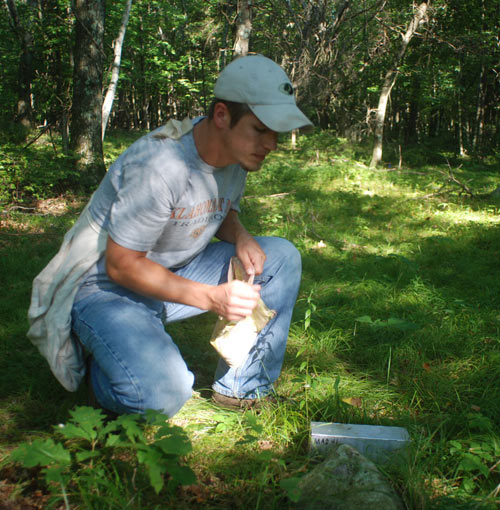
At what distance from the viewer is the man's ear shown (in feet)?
6.30

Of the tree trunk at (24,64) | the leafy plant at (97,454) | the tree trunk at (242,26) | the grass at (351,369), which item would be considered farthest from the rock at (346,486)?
the tree trunk at (24,64)

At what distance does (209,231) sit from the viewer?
223 cm

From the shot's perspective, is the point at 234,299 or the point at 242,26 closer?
the point at 234,299

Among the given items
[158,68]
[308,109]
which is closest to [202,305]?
[308,109]

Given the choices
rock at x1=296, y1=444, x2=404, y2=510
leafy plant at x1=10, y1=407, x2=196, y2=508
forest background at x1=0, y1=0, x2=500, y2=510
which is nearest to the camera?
leafy plant at x1=10, y1=407, x2=196, y2=508

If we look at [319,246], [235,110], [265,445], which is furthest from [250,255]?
[319,246]

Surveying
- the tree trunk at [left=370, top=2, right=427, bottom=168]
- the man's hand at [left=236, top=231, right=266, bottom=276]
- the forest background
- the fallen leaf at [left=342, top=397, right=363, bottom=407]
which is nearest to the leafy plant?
the forest background

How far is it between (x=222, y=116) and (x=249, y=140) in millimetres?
163

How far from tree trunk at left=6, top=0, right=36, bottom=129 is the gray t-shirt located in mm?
12507

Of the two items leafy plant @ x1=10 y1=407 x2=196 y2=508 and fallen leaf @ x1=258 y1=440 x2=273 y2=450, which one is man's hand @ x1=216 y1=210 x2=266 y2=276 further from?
leafy plant @ x1=10 y1=407 x2=196 y2=508

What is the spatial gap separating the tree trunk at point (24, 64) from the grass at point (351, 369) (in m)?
10.0

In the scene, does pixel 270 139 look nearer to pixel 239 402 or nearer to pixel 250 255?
pixel 250 255

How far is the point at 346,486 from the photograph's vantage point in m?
1.58

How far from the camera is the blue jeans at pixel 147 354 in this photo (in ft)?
5.64
